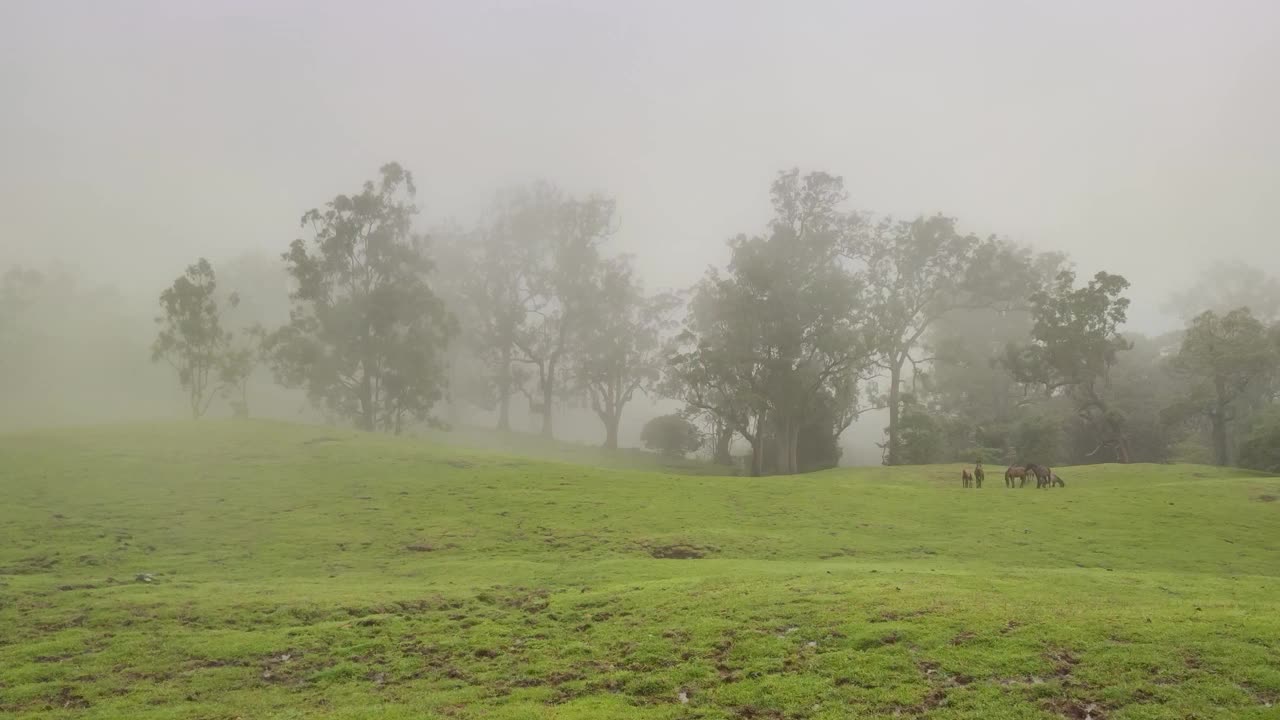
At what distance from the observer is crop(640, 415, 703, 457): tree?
88250mm

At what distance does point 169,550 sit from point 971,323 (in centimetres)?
8658

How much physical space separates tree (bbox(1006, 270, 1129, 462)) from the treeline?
189 millimetres

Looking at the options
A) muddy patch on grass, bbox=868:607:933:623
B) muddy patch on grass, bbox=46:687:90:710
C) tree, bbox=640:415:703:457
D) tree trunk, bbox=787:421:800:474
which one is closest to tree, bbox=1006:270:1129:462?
tree trunk, bbox=787:421:800:474

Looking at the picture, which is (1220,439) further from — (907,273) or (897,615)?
(897,615)

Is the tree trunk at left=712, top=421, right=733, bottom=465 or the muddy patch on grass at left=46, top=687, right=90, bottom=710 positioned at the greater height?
the tree trunk at left=712, top=421, right=733, bottom=465

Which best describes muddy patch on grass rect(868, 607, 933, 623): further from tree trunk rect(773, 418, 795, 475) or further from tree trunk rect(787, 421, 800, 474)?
tree trunk rect(787, 421, 800, 474)

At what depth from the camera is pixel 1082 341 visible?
5912 centimetres

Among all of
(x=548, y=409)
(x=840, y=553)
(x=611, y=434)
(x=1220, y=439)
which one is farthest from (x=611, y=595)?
(x=548, y=409)

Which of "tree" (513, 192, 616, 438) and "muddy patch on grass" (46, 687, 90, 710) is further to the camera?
"tree" (513, 192, 616, 438)

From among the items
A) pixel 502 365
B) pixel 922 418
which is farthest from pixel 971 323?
pixel 502 365

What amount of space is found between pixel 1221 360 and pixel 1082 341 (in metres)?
8.51

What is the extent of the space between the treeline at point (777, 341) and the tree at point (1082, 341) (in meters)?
0.19

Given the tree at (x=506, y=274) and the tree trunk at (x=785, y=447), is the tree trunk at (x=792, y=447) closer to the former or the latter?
the tree trunk at (x=785, y=447)

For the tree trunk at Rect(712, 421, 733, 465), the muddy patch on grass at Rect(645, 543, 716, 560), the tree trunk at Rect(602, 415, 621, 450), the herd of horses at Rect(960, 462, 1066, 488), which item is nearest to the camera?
the muddy patch on grass at Rect(645, 543, 716, 560)
